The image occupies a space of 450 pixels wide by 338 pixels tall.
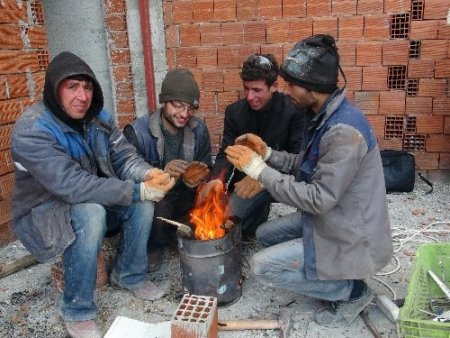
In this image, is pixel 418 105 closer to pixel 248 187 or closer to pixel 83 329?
pixel 248 187

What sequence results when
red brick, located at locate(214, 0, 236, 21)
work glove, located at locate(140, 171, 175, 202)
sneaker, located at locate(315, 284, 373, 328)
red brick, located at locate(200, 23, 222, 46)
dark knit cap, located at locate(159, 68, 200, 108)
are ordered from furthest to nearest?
red brick, located at locate(200, 23, 222, 46)
red brick, located at locate(214, 0, 236, 21)
dark knit cap, located at locate(159, 68, 200, 108)
work glove, located at locate(140, 171, 175, 202)
sneaker, located at locate(315, 284, 373, 328)

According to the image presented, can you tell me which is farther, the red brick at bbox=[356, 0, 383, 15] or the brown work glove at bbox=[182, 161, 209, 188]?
the red brick at bbox=[356, 0, 383, 15]

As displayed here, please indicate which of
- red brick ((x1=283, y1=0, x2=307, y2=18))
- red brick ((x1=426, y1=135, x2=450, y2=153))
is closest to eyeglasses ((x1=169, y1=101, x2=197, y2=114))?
red brick ((x1=283, y1=0, x2=307, y2=18))

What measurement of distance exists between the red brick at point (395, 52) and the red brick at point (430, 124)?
66cm

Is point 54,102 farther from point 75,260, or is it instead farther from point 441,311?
point 441,311

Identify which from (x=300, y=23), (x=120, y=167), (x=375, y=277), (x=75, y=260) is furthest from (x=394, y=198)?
(x=75, y=260)

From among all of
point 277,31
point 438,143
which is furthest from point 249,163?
point 438,143

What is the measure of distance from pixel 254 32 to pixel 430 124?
2.26m

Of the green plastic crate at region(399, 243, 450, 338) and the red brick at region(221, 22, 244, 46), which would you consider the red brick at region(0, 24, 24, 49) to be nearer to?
the red brick at region(221, 22, 244, 46)

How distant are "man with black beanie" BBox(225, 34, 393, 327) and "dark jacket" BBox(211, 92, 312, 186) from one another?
120cm

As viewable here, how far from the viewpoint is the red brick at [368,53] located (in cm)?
502

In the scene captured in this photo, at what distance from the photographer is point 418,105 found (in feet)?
16.8

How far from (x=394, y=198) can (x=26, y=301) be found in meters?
3.83

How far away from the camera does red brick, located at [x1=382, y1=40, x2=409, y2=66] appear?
4.96m
